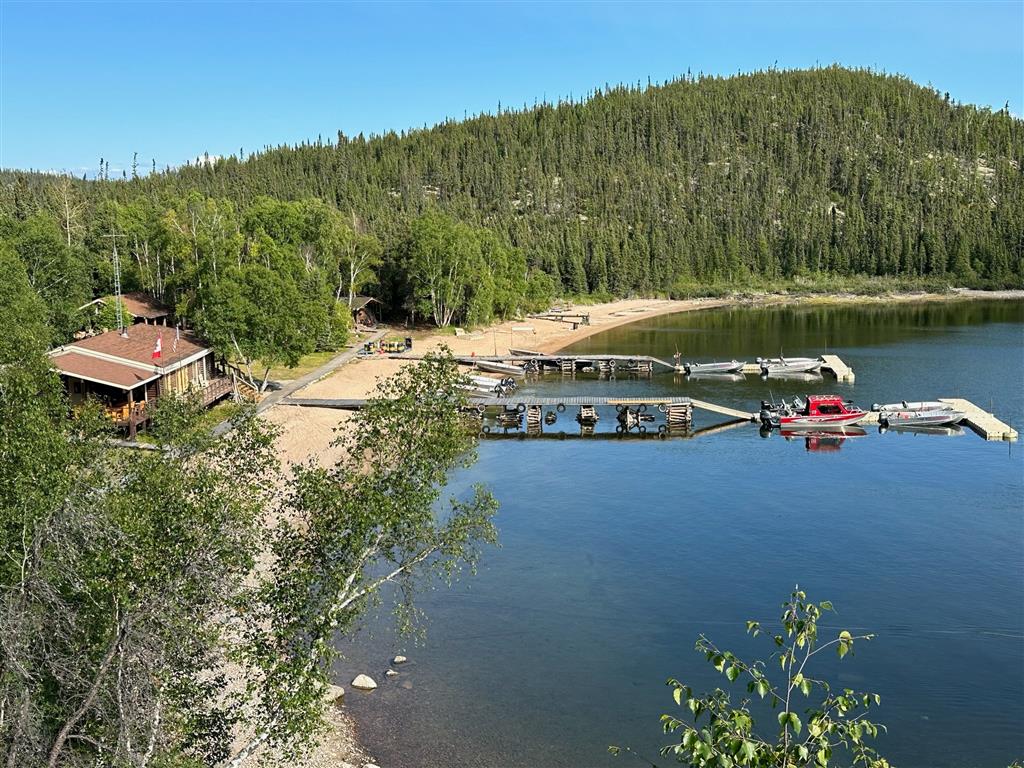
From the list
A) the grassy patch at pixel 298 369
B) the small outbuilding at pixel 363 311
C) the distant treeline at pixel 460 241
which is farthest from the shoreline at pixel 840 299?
the grassy patch at pixel 298 369

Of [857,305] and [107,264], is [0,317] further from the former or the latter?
[857,305]

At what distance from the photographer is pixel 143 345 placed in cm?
5616

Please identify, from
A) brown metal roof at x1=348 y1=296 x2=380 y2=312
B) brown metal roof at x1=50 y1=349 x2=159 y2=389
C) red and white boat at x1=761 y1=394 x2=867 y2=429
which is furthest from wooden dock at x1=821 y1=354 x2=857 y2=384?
brown metal roof at x1=50 y1=349 x2=159 y2=389

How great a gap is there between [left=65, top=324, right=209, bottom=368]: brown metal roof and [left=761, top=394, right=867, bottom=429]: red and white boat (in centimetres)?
3799

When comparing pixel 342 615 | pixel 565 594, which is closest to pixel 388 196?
pixel 565 594

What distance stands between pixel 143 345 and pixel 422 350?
37817 millimetres

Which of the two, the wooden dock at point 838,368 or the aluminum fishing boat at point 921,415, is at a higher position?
the wooden dock at point 838,368

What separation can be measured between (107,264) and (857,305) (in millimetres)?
115290

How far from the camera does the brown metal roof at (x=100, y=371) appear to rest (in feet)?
160

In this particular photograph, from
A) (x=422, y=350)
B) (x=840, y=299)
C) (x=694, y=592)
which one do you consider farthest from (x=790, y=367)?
(x=840, y=299)

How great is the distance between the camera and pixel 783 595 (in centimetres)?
3494

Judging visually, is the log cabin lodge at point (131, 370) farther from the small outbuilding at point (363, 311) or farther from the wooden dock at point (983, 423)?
the wooden dock at point (983, 423)

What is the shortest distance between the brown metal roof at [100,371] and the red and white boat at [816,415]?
3874 cm

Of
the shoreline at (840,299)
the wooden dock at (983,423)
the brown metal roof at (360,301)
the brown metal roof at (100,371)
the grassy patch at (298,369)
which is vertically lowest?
the wooden dock at (983,423)
